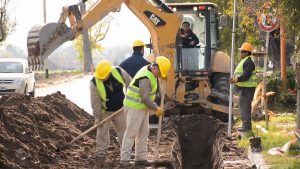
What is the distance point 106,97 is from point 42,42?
120 inches

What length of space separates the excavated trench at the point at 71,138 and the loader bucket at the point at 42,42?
121cm

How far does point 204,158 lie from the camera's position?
46.2ft

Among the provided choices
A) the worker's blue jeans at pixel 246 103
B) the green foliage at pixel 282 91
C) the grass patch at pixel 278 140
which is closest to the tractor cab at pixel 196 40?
the grass patch at pixel 278 140

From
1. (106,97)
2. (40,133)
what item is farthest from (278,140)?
(40,133)

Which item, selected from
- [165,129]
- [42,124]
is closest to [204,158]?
[165,129]

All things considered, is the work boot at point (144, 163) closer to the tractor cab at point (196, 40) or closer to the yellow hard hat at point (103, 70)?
the yellow hard hat at point (103, 70)

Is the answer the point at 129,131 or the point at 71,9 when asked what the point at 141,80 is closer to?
the point at 129,131

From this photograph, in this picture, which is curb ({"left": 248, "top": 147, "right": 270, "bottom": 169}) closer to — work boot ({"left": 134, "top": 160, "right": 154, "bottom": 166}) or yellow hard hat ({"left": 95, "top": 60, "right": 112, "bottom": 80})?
work boot ({"left": 134, "top": 160, "right": 154, "bottom": 166})

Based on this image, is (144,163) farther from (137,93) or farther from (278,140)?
(278,140)

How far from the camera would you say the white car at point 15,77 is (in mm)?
24141

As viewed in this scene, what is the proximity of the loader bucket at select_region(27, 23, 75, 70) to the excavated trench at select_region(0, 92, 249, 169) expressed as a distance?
3.95ft

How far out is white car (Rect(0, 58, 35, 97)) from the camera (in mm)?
24141

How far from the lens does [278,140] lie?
40.9 ft

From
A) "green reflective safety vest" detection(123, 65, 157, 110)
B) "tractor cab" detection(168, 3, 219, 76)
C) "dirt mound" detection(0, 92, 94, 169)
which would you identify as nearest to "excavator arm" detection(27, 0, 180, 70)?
"tractor cab" detection(168, 3, 219, 76)
